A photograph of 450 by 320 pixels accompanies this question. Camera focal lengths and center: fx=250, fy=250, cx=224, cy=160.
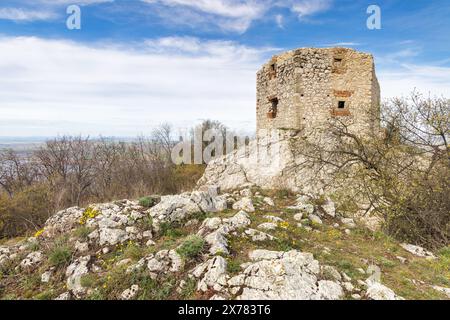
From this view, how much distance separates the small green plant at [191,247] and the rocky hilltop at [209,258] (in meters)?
0.02

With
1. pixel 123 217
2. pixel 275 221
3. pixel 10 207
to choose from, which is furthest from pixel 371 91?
pixel 10 207

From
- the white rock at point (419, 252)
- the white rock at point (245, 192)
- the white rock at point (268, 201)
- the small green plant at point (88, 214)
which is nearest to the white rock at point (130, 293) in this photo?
the small green plant at point (88, 214)

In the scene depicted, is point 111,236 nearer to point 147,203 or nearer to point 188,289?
point 147,203

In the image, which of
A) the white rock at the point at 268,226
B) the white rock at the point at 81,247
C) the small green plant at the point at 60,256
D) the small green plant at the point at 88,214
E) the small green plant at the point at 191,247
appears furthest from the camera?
the small green plant at the point at 88,214

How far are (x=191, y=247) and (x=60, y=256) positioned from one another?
275 cm

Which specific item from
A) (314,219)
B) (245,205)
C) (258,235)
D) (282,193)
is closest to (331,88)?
(282,193)

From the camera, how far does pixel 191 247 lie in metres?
4.83

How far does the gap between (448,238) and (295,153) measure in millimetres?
5215

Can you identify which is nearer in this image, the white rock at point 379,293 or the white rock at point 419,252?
the white rock at point 379,293

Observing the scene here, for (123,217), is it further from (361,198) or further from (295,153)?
(361,198)

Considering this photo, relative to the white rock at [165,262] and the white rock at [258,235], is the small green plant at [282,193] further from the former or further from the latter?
the white rock at [165,262]

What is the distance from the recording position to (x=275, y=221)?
6.45 m

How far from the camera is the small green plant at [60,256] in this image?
5066 millimetres

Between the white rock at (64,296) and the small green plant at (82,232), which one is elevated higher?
the small green plant at (82,232)
